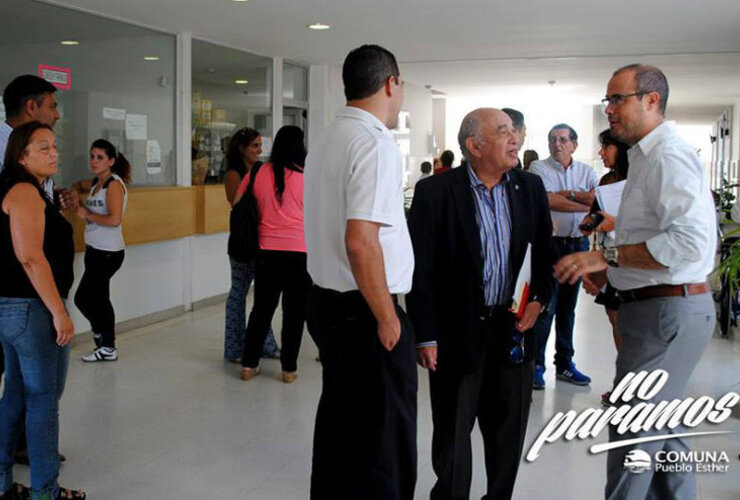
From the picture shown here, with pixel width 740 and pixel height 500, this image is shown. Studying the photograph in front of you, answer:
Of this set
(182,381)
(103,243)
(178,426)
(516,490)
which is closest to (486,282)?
(516,490)

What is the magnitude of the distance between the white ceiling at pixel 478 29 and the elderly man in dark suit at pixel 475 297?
363 cm

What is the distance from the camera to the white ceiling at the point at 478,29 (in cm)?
651

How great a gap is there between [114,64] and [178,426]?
374 cm

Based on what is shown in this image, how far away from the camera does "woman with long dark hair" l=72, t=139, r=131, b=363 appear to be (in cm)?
567

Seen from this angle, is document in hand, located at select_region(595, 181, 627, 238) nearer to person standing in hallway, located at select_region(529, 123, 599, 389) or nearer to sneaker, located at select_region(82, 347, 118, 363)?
person standing in hallway, located at select_region(529, 123, 599, 389)

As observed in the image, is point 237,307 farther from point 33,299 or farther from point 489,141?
point 489,141

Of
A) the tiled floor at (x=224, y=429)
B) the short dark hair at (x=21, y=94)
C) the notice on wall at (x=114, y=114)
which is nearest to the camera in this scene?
the tiled floor at (x=224, y=429)

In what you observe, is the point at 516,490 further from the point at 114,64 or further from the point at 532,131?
the point at 532,131

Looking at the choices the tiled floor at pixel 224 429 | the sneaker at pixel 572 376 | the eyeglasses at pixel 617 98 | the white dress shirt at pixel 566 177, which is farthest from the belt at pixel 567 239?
the eyeglasses at pixel 617 98

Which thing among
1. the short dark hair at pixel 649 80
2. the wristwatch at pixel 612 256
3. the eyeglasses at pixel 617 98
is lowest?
the wristwatch at pixel 612 256

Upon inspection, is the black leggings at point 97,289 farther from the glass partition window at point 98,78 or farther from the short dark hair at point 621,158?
the short dark hair at point 621,158

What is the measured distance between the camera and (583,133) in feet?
67.5

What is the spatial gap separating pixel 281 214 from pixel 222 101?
156 inches

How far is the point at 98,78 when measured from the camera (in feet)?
22.1
